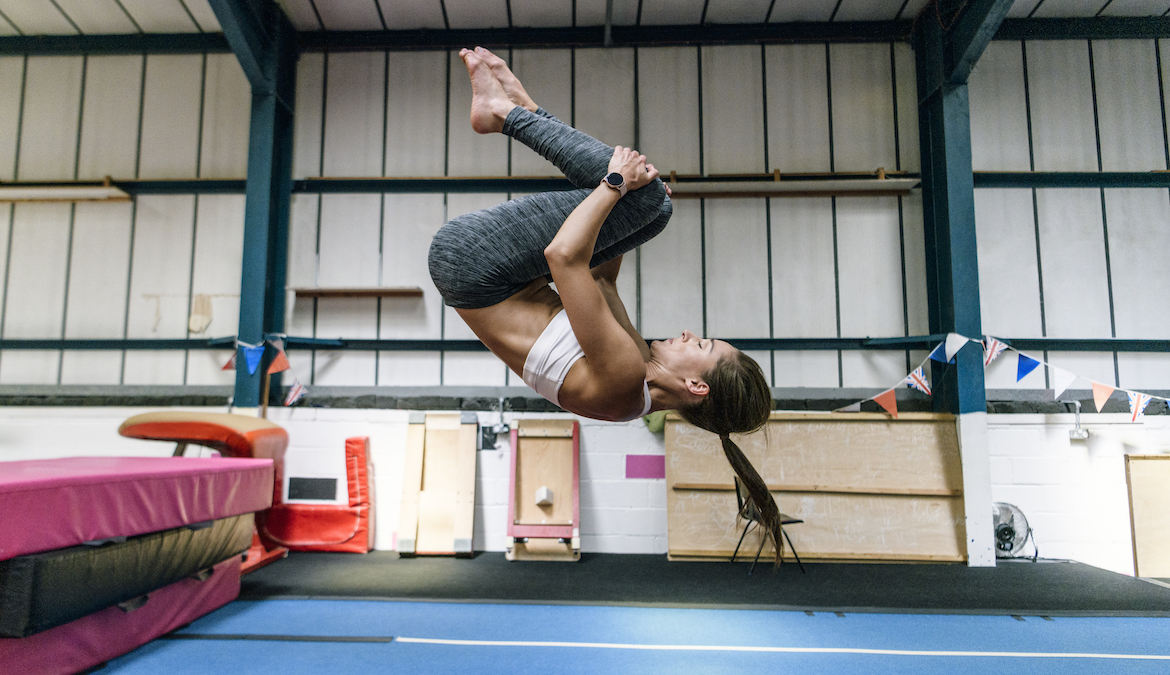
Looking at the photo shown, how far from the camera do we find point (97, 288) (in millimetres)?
5273

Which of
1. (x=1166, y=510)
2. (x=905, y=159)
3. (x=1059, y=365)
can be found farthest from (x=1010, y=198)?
(x=1166, y=510)

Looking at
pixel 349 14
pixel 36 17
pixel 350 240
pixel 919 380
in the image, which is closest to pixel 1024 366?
pixel 919 380

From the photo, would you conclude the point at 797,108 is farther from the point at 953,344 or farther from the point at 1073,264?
the point at 1073,264

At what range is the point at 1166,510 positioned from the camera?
4.59 metres

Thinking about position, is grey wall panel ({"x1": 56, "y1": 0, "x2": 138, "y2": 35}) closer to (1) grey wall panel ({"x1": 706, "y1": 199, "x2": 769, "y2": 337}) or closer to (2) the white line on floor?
(1) grey wall panel ({"x1": 706, "y1": 199, "x2": 769, "y2": 337})

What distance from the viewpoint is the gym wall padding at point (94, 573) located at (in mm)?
2135

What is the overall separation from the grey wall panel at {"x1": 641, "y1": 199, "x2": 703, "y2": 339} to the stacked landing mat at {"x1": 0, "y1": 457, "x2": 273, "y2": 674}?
3209mm

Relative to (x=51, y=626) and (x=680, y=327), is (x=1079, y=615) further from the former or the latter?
(x=51, y=626)

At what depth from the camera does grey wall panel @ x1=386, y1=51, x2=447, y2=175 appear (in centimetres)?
539

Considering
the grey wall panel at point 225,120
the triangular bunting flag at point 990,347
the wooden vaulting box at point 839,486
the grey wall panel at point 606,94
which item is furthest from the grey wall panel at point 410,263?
the triangular bunting flag at point 990,347

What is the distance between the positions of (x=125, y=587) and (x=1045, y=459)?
19.4 feet

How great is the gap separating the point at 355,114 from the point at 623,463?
392 centimetres

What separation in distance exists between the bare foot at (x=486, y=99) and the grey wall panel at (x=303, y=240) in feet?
13.2

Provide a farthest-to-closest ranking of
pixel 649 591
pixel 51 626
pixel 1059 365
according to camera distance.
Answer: pixel 1059 365 → pixel 649 591 → pixel 51 626
